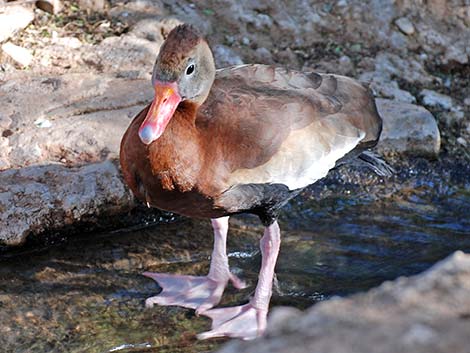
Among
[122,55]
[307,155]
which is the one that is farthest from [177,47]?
[122,55]

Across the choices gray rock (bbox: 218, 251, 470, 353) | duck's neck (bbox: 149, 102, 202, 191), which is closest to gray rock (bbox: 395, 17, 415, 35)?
duck's neck (bbox: 149, 102, 202, 191)

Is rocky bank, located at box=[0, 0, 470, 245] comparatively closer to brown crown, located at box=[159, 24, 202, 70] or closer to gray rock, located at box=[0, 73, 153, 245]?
gray rock, located at box=[0, 73, 153, 245]

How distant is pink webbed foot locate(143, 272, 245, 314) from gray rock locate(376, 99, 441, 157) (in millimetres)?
→ 1497

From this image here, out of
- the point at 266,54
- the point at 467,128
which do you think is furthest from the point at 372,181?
the point at 266,54

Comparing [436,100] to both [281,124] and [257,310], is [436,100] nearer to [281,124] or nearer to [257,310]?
[281,124]

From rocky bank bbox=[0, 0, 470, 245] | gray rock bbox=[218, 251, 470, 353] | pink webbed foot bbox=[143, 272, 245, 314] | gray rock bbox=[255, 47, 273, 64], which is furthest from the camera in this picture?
gray rock bbox=[255, 47, 273, 64]

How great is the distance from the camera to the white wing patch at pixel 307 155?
387 centimetres

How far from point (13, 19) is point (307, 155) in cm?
261

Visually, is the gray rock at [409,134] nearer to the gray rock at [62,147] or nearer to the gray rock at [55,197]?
the gray rock at [62,147]

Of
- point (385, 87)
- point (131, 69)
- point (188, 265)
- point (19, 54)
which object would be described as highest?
point (19, 54)

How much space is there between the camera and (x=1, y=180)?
4.50m

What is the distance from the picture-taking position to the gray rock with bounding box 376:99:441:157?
5.37 metres

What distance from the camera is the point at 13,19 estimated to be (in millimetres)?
5676

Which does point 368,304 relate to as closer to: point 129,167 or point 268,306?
point 129,167
